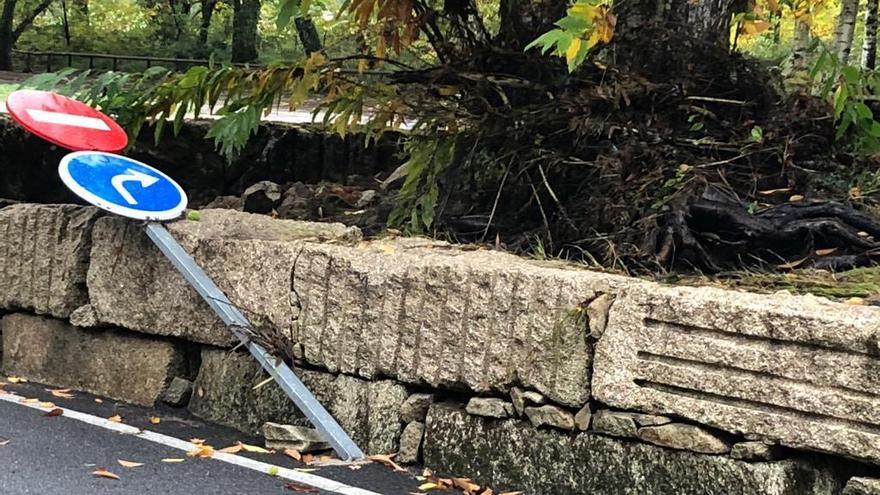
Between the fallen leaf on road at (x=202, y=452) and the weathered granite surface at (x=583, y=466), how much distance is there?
100cm

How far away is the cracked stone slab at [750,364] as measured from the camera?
3346 mm

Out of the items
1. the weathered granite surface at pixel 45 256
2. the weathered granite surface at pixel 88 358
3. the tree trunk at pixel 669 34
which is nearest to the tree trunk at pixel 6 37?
the weathered granite surface at pixel 45 256

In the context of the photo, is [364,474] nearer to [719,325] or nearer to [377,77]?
[719,325]

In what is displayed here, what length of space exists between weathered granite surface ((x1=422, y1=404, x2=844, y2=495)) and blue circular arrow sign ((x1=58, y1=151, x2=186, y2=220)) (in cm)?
183

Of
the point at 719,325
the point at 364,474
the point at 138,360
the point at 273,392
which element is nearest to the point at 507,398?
the point at 364,474

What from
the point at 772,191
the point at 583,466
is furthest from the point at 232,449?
the point at 772,191

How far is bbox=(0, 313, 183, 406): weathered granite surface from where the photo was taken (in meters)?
5.23

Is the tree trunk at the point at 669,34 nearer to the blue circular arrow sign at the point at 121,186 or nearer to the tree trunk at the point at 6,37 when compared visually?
the blue circular arrow sign at the point at 121,186

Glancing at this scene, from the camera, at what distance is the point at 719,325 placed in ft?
11.8

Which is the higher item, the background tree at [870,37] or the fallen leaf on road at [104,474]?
the background tree at [870,37]

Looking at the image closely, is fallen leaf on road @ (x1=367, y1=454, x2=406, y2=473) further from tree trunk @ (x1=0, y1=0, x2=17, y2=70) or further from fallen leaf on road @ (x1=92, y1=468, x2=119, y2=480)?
tree trunk @ (x1=0, y1=0, x2=17, y2=70)

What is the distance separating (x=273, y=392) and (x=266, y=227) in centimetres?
94

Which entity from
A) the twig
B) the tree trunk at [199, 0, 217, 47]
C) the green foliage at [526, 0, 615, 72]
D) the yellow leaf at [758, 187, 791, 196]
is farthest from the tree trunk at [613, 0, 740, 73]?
the tree trunk at [199, 0, 217, 47]

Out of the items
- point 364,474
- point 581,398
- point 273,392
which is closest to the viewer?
point 581,398
